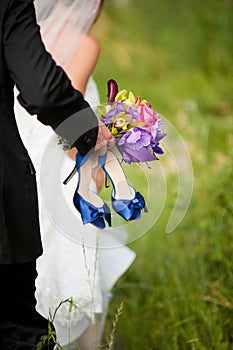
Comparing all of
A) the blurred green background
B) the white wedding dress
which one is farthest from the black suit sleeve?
the blurred green background

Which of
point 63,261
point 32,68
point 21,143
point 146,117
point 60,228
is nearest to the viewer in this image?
point 32,68

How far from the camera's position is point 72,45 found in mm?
3279

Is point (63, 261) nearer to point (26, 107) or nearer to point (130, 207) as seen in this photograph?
point (130, 207)

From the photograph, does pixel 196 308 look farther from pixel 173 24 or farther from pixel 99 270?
pixel 173 24

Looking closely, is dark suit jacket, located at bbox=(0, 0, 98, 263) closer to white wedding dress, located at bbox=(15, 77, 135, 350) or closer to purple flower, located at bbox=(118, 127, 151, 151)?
purple flower, located at bbox=(118, 127, 151, 151)

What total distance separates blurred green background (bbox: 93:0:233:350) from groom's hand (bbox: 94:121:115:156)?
965 mm

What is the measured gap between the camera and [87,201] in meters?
2.47

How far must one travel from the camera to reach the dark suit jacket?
6.97 ft

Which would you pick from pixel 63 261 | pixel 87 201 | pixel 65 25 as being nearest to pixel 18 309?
pixel 87 201

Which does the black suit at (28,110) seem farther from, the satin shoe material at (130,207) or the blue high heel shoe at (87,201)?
the satin shoe material at (130,207)

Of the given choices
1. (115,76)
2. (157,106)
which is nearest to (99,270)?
(157,106)

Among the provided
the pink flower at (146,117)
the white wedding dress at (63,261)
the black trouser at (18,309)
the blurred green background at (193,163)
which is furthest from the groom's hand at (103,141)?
the blurred green background at (193,163)

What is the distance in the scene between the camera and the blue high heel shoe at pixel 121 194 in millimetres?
2447

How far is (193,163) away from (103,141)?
3.54 meters
